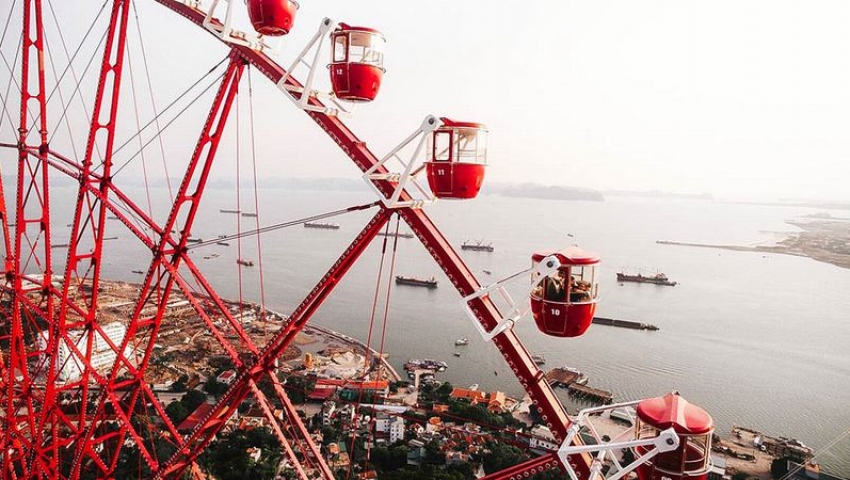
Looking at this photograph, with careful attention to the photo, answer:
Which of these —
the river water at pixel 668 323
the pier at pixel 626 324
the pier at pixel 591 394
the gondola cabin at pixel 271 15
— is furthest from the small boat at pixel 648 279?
the gondola cabin at pixel 271 15

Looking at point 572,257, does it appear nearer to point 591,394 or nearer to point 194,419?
point 194,419

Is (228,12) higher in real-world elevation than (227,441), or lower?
higher

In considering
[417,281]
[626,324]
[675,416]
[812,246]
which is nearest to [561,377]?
[626,324]

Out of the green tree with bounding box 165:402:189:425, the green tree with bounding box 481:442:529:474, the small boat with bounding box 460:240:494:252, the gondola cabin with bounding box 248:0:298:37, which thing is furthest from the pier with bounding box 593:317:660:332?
the gondola cabin with bounding box 248:0:298:37

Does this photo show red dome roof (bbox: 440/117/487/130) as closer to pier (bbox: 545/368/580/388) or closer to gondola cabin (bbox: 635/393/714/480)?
gondola cabin (bbox: 635/393/714/480)

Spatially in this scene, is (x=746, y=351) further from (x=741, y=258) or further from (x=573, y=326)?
(x=741, y=258)

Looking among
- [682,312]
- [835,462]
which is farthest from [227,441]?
[682,312]
